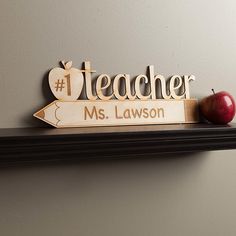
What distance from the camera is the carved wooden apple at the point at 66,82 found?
93 cm

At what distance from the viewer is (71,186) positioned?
3.17 ft

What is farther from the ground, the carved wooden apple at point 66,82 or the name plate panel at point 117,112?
the carved wooden apple at point 66,82

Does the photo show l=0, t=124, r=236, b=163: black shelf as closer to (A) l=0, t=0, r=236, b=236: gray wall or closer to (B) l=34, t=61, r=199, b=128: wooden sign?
(B) l=34, t=61, r=199, b=128: wooden sign

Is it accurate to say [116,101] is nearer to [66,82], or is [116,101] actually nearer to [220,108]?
[66,82]

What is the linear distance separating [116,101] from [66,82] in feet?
0.50

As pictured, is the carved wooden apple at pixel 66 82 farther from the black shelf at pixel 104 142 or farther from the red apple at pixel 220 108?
the red apple at pixel 220 108

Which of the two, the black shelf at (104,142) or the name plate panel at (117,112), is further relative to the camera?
the name plate panel at (117,112)

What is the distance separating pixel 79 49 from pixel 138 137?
0.33 m

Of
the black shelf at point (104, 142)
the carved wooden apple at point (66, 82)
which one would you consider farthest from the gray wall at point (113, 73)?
the black shelf at point (104, 142)

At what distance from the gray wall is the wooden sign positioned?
3 centimetres

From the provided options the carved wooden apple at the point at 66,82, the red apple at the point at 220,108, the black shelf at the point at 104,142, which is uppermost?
the carved wooden apple at the point at 66,82

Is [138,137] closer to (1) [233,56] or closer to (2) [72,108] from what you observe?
(2) [72,108]

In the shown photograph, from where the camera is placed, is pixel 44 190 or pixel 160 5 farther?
pixel 160 5

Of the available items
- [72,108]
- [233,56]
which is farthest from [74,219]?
[233,56]
